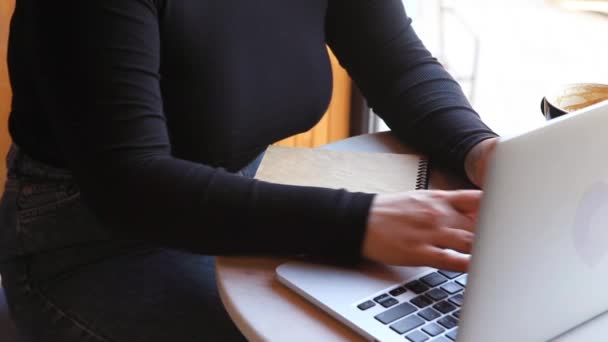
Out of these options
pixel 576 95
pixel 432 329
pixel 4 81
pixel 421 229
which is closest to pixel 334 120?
pixel 4 81

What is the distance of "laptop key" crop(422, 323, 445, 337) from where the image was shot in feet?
1.96

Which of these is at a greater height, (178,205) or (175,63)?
(175,63)

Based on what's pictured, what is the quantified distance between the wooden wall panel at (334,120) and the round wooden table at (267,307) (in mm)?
1294

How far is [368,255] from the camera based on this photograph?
683 mm

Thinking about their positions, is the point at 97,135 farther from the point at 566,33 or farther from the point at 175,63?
the point at 566,33

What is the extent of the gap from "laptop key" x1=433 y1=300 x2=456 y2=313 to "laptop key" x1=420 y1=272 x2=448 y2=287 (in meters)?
0.03

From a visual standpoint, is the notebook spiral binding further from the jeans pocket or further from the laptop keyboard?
the jeans pocket

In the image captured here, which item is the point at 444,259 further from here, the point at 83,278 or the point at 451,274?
the point at 83,278

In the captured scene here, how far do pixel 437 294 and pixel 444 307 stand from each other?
0.02 meters

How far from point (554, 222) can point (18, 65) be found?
63 centimetres

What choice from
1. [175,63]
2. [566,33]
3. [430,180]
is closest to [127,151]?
[175,63]

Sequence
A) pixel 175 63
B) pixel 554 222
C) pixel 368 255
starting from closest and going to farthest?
pixel 554 222 < pixel 368 255 < pixel 175 63

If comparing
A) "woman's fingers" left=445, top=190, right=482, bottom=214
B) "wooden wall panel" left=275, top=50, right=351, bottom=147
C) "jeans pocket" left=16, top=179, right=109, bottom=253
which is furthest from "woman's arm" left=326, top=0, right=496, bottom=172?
"wooden wall panel" left=275, top=50, right=351, bottom=147

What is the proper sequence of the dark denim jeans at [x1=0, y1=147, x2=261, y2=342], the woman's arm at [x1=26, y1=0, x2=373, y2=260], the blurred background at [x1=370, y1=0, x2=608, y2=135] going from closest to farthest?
1. the woman's arm at [x1=26, y1=0, x2=373, y2=260]
2. the dark denim jeans at [x1=0, y1=147, x2=261, y2=342]
3. the blurred background at [x1=370, y1=0, x2=608, y2=135]
